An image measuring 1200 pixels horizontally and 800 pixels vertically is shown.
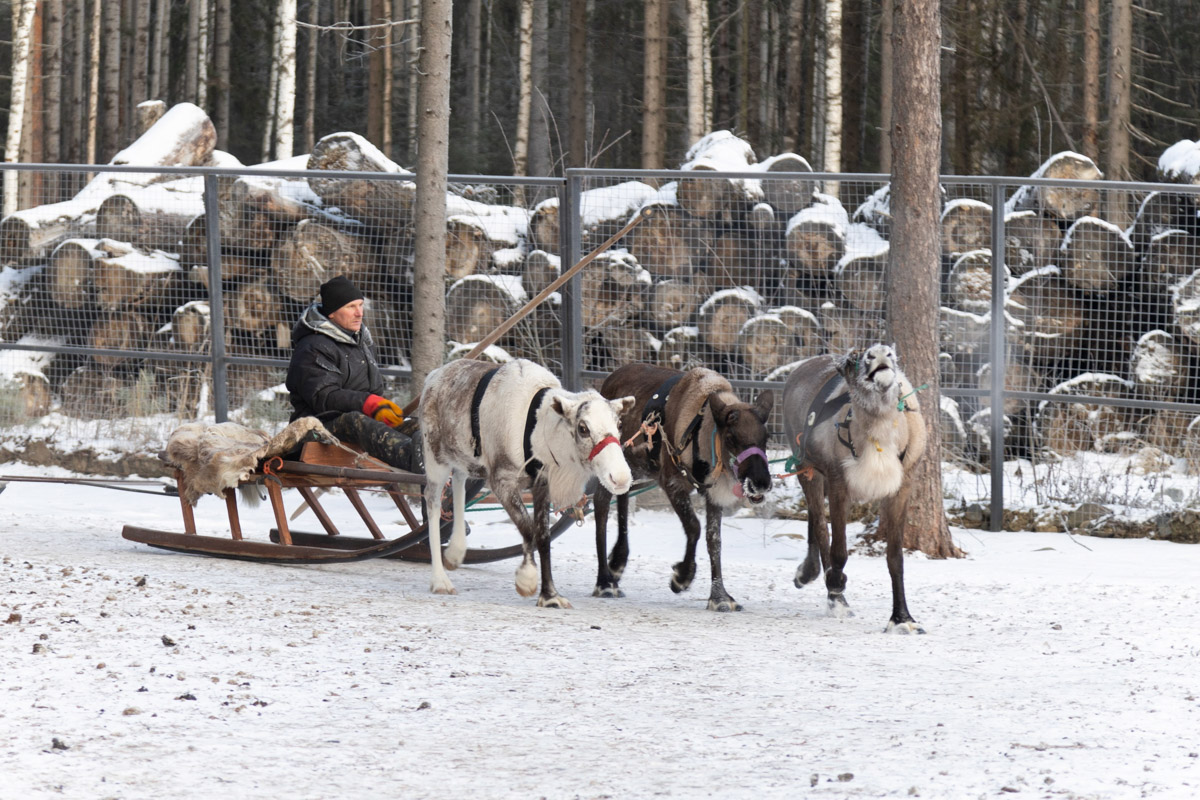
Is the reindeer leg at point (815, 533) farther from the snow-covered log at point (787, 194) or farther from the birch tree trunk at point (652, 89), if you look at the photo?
the birch tree trunk at point (652, 89)

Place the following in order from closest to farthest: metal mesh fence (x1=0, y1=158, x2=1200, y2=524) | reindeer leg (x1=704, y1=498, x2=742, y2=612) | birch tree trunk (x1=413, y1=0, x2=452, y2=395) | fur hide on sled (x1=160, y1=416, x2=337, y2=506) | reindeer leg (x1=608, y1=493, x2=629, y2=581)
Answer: reindeer leg (x1=704, y1=498, x2=742, y2=612), reindeer leg (x1=608, y1=493, x2=629, y2=581), fur hide on sled (x1=160, y1=416, x2=337, y2=506), birch tree trunk (x1=413, y1=0, x2=452, y2=395), metal mesh fence (x1=0, y1=158, x2=1200, y2=524)

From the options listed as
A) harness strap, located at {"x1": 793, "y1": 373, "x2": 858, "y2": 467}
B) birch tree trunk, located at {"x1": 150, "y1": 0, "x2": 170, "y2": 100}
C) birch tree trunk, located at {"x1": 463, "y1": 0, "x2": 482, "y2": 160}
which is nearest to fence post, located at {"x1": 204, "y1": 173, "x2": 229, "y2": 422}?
harness strap, located at {"x1": 793, "y1": 373, "x2": 858, "y2": 467}

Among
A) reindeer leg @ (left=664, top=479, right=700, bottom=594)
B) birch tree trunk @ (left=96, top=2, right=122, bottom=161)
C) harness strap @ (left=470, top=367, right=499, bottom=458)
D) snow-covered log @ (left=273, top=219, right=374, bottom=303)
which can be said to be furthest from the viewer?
birch tree trunk @ (left=96, top=2, right=122, bottom=161)

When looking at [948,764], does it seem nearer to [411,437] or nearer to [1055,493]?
[411,437]

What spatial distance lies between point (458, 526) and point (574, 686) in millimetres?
2248

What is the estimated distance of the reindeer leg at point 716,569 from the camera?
6898 millimetres

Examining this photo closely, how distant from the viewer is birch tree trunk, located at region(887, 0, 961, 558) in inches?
344

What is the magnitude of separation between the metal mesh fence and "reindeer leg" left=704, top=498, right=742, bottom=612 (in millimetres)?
3001

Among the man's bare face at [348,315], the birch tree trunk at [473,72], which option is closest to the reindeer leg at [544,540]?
the man's bare face at [348,315]

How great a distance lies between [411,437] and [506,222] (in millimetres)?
4133

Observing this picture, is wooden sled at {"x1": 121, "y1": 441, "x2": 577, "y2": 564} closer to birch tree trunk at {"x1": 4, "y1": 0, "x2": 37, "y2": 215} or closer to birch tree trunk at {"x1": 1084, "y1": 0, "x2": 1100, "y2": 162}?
birch tree trunk at {"x1": 4, "y1": 0, "x2": 37, "y2": 215}

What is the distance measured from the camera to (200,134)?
13.9 meters

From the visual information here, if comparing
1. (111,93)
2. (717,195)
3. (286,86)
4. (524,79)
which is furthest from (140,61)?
(717,195)

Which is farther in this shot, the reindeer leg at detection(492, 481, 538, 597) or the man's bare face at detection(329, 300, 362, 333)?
the man's bare face at detection(329, 300, 362, 333)
